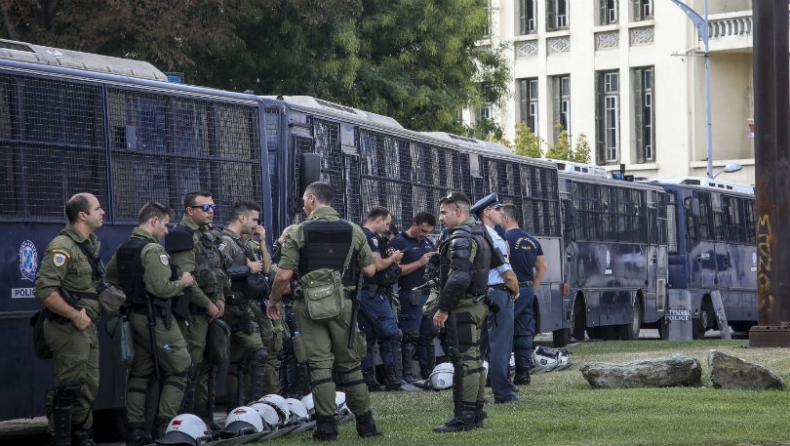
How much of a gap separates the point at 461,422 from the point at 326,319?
1421 millimetres

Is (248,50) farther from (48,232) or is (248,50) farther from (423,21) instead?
(48,232)

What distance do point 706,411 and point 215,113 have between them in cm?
495

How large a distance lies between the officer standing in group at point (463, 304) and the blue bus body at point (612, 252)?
1354 centimetres

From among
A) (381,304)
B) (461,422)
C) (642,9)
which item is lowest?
(461,422)

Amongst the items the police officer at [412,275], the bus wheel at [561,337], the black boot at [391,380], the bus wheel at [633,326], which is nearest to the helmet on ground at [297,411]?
the black boot at [391,380]

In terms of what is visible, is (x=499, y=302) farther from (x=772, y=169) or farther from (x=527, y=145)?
(x=527, y=145)

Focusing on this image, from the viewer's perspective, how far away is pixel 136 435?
11016 mm

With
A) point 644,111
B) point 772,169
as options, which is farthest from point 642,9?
point 772,169

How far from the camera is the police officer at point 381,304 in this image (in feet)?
50.7

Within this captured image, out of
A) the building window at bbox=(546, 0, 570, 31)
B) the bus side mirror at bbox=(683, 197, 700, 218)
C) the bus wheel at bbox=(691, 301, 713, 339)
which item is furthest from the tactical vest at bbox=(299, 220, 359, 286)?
the building window at bbox=(546, 0, 570, 31)

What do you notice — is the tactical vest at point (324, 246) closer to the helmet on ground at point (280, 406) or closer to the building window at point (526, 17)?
the helmet on ground at point (280, 406)

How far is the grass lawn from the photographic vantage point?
11.2m

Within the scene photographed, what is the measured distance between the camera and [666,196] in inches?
1249

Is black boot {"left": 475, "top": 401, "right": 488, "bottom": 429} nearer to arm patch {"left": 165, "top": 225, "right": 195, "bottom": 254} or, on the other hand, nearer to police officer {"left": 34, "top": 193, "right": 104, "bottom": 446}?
arm patch {"left": 165, "top": 225, "right": 195, "bottom": 254}
